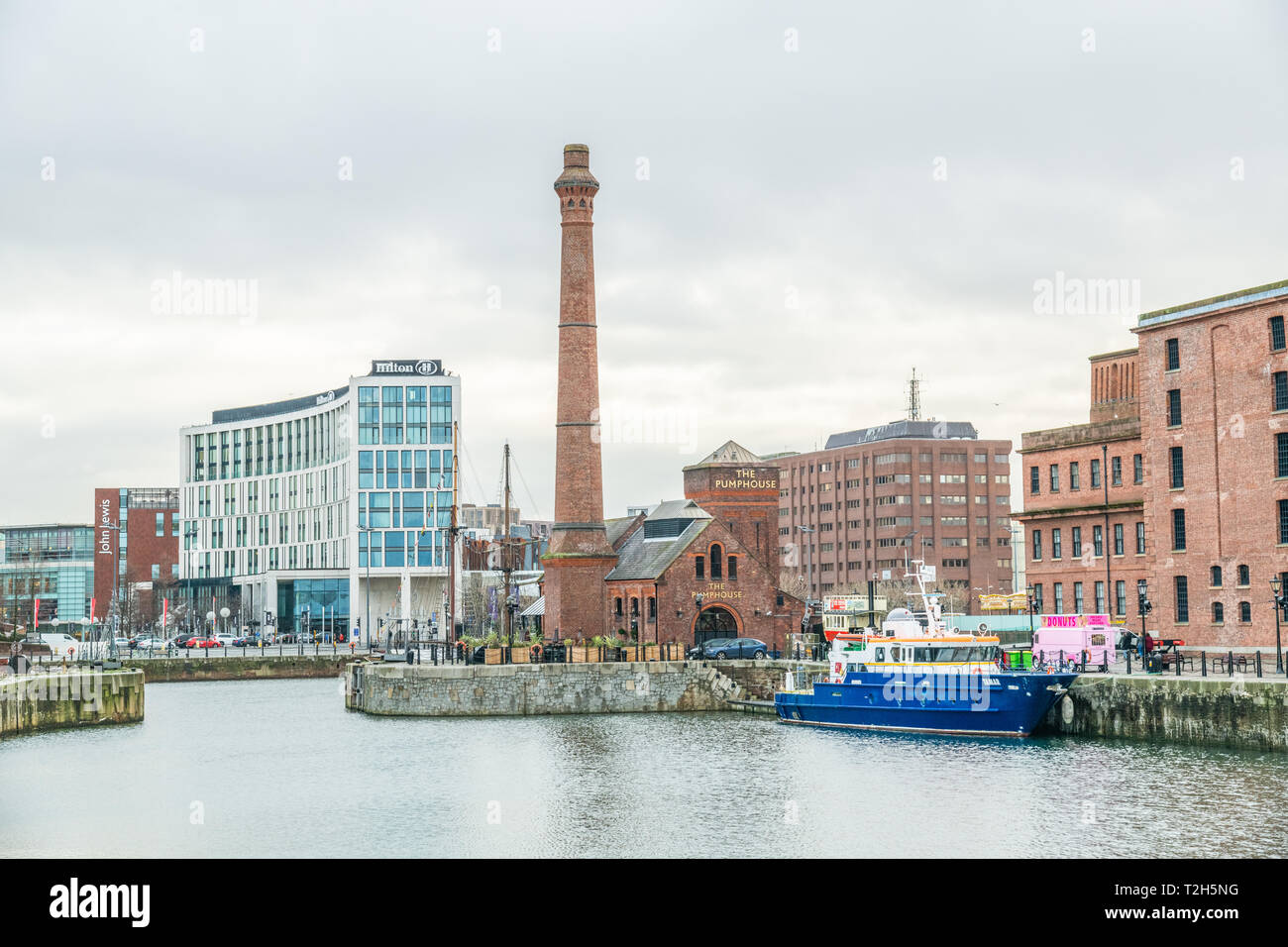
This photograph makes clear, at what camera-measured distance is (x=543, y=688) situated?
63.1 meters

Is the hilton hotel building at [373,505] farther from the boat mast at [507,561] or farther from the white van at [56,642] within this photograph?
the boat mast at [507,561]

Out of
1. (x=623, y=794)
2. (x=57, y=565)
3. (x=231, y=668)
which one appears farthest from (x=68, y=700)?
(x=57, y=565)

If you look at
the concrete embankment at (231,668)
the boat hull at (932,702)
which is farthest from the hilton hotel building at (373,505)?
the boat hull at (932,702)

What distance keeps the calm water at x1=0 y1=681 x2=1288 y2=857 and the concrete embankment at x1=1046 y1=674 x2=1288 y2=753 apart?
3.47 feet

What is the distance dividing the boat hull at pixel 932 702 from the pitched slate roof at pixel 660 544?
20.2 metres

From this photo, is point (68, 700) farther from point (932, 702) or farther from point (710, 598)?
point (932, 702)

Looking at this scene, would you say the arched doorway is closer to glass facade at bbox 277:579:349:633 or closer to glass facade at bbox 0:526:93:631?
glass facade at bbox 277:579:349:633

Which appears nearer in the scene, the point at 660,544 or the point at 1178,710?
the point at 1178,710

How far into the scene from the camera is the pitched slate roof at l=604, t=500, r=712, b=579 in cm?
7812

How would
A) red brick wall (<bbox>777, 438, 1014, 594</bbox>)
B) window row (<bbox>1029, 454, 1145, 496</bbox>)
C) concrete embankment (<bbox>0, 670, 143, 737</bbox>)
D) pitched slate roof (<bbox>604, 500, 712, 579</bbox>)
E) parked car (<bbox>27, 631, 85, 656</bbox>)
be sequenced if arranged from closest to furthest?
concrete embankment (<bbox>0, 670, 143, 737</bbox>)
window row (<bbox>1029, 454, 1145, 496</bbox>)
pitched slate roof (<bbox>604, 500, 712, 579</bbox>)
parked car (<bbox>27, 631, 85, 656</bbox>)
red brick wall (<bbox>777, 438, 1014, 594</bbox>)

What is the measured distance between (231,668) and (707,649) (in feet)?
124

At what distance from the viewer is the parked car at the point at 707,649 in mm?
72000

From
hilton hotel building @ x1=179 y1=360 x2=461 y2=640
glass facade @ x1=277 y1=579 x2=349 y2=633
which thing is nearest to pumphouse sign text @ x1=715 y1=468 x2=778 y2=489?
hilton hotel building @ x1=179 y1=360 x2=461 y2=640
